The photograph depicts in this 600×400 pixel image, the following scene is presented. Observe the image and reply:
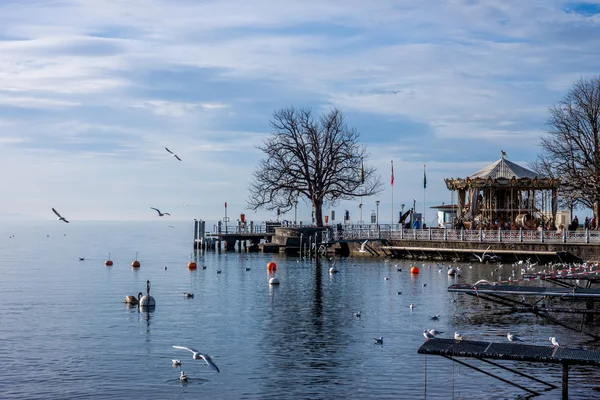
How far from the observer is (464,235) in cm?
6272

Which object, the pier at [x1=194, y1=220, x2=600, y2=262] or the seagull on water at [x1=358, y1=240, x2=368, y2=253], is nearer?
the pier at [x1=194, y1=220, x2=600, y2=262]

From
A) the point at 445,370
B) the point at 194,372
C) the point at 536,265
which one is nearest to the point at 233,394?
the point at 194,372

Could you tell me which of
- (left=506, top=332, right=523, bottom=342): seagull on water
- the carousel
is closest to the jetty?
(left=506, top=332, right=523, bottom=342): seagull on water

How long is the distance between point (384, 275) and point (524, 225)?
16.3 m

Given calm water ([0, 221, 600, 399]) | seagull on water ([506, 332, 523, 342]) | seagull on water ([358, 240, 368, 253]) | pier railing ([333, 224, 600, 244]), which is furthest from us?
seagull on water ([358, 240, 368, 253])

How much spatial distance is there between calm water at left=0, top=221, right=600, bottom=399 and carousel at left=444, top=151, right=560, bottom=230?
1565 centimetres

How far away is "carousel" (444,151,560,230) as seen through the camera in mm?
65000

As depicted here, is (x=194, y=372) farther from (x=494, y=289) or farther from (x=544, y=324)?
(x=544, y=324)

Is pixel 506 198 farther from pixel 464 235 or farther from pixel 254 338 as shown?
pixel 254 338

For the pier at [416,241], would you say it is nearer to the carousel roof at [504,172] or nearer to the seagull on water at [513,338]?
the carousel roof at [504,172]

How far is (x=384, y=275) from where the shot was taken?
53.3 m

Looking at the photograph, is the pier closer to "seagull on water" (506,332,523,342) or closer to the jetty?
"seagull on water" (506,332,523,342)

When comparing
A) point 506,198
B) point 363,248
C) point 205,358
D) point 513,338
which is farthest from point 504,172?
point 205,358

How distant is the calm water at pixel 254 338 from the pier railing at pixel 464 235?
9388 mm
